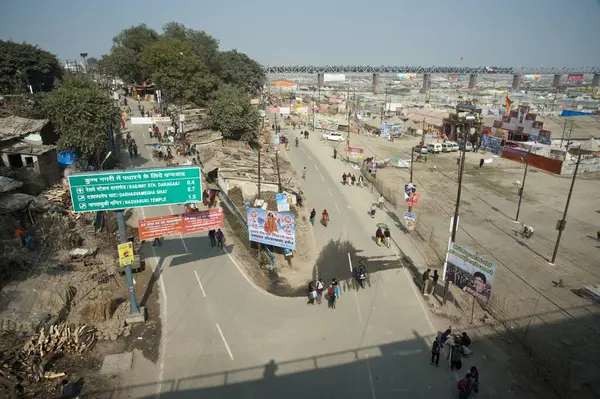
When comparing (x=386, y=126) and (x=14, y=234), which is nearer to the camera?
(x=14, y=234)

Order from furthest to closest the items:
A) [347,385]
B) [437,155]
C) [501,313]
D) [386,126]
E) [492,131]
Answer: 1. [386,126]
2. [492,131]
3. [437,155]
4. [501,313]
5. [347,385]

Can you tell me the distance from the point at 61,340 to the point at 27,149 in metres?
18.4

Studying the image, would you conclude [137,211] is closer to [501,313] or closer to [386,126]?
[501,313]

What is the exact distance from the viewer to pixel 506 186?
39.0 m

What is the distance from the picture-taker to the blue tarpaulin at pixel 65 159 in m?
29.4

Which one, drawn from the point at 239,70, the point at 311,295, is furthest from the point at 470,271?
the point at 239,70

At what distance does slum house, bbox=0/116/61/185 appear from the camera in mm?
24938

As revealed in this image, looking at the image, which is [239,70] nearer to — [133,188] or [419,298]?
[133,188]

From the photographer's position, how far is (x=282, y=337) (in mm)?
13883

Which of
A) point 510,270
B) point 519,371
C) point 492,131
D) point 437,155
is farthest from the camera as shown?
point 492,131

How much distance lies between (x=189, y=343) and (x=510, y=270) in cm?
1737

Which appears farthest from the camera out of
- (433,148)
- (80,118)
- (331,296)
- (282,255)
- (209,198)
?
(433,148)

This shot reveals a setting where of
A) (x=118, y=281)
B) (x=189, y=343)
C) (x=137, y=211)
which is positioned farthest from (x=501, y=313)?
(x=137, y=211)

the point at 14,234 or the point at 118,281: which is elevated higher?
the point at 14,234
